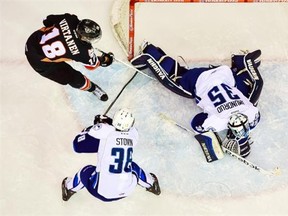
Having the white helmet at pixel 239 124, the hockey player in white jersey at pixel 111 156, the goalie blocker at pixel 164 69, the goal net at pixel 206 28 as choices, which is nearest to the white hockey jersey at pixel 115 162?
the hockey player in white jersey at pixel 111 156

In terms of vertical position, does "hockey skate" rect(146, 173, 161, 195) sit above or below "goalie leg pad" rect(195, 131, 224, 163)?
below

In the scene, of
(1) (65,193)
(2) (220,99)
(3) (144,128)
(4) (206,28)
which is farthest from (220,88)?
(1) (65,193)

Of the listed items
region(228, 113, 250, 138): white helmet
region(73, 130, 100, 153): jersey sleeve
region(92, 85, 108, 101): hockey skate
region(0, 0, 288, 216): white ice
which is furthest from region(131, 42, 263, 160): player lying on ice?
region(73, 130, 100, 153): jersey sleeve

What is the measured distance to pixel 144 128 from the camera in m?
4.04

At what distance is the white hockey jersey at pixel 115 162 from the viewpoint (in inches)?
127

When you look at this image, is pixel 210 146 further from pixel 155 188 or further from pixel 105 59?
pixel 105 59

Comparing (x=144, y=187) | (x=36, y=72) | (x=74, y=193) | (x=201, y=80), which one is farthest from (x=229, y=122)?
(x=36, y=72)

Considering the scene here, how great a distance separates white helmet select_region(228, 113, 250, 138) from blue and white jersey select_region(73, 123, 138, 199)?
2.11ft

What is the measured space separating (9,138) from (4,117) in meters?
0.16

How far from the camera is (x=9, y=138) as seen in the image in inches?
156

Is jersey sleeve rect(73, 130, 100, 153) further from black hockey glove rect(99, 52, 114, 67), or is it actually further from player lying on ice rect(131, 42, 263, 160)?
player lying on ice rect(131, 42, 263, 160)

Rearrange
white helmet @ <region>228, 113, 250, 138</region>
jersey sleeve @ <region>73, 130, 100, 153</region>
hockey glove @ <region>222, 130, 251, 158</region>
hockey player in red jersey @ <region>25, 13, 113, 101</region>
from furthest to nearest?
hockey glove @ <region>222, 130, 251, 158</region>
white helmet @ <region>228, 113, 250, 138</region>
hockey player in red jersey @ <region>25, 13, 113, 101</region>
jersey sleeve @ <region>73, 130, 100, 153</region>

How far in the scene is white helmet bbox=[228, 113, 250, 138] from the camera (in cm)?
365

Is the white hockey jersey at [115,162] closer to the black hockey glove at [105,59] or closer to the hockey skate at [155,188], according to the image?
the hockey skate at [155,188]
